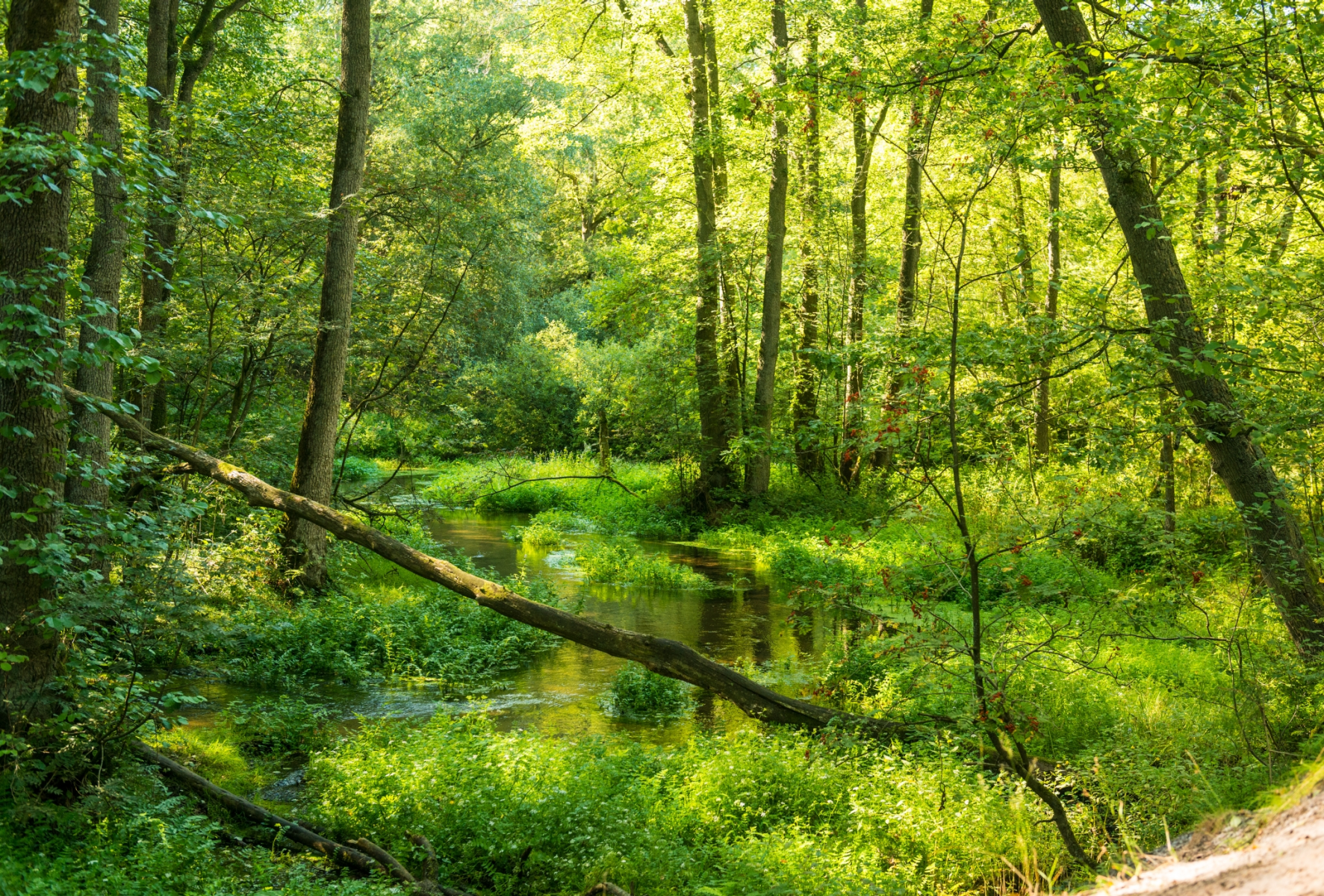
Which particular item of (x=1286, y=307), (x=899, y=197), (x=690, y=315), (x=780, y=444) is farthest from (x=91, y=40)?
(x=899, y=197)

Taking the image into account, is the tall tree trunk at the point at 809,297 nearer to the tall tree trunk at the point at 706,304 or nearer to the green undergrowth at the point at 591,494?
the tall tree trunk at the point at 706,304

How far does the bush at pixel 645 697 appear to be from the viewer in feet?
28.0

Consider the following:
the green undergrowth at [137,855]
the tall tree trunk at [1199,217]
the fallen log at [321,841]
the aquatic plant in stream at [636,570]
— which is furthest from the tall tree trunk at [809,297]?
the green undergrowth at [137,855]

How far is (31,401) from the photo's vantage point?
4496mm

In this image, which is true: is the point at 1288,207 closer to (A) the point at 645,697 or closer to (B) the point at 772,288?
(A) the point at 645,697

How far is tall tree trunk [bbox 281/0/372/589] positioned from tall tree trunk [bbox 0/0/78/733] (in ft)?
19.8

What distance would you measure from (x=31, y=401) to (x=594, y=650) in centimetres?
724

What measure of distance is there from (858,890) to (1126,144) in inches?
208

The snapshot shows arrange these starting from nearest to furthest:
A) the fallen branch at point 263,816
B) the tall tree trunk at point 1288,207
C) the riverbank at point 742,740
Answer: the riverbank at point 742,740
the fallen branch at point 263,816
the tall tree trunk at point 1288,207

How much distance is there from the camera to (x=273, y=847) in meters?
5.17

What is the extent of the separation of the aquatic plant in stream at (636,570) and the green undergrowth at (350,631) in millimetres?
2855

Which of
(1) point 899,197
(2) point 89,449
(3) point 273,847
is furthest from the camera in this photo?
(1) point 899,197

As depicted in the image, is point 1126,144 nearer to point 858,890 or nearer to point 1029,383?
point 1029,383

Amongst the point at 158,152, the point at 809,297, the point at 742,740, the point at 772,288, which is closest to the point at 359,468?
the point at 809,297
